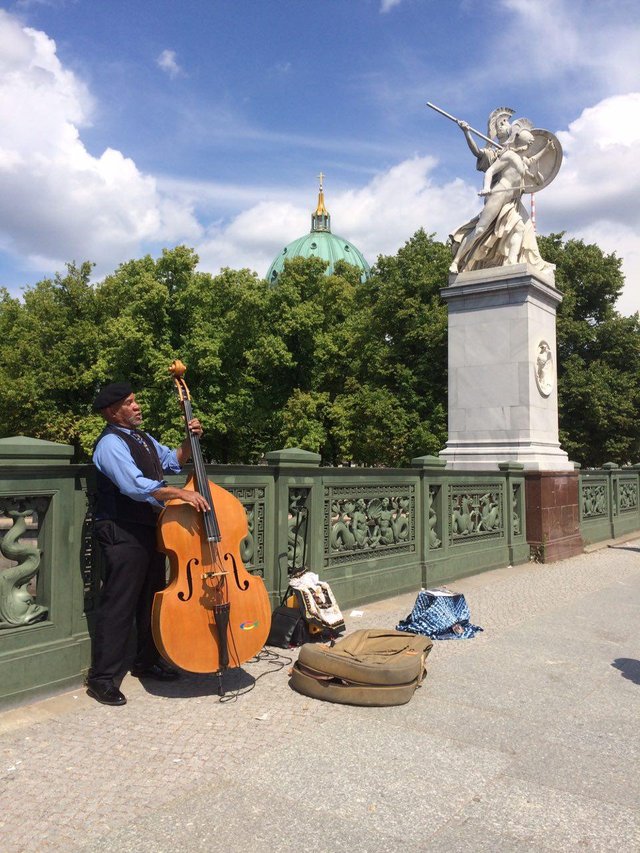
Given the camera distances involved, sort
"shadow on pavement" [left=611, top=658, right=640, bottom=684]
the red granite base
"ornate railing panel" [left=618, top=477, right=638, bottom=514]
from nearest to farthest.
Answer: "shadow on pavement" [left=611, top=658, right=640, bottom=684] < the red granite base < "ornate railing panel" [left=618, top=477, right=638, bottom=514]

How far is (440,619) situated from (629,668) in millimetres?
1503

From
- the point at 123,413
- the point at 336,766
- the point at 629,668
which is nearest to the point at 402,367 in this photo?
the point at 629,668

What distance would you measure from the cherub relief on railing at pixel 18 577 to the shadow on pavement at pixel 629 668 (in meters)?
3.95

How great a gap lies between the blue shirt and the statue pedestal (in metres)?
7.76

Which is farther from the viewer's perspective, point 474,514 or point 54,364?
point 54,364

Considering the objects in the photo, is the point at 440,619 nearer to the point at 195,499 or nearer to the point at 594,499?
the point at 195,499

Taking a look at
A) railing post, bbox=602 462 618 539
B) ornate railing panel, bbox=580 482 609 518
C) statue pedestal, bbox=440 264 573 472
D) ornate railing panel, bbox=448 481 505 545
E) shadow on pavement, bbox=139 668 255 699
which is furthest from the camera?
railing post, bbox=602 462 618 539

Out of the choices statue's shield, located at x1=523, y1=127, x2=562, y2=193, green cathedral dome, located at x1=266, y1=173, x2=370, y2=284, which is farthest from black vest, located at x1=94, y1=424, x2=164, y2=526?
green cathedral dome, located at x1=266, y1=173, x2=370, y2=284

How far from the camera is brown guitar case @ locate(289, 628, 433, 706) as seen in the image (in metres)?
4.31

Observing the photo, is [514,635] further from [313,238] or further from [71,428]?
[313,238]

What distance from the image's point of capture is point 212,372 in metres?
28.9

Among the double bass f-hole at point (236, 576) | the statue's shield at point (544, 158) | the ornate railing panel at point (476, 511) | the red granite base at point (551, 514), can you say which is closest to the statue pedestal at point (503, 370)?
the red granite base at point (551, 514)

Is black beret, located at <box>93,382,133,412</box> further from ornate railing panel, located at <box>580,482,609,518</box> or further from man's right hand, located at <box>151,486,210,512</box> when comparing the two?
ornate railing panel, located at <box>580,482,609,518</box>

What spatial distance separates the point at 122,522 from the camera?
439 centimetres
